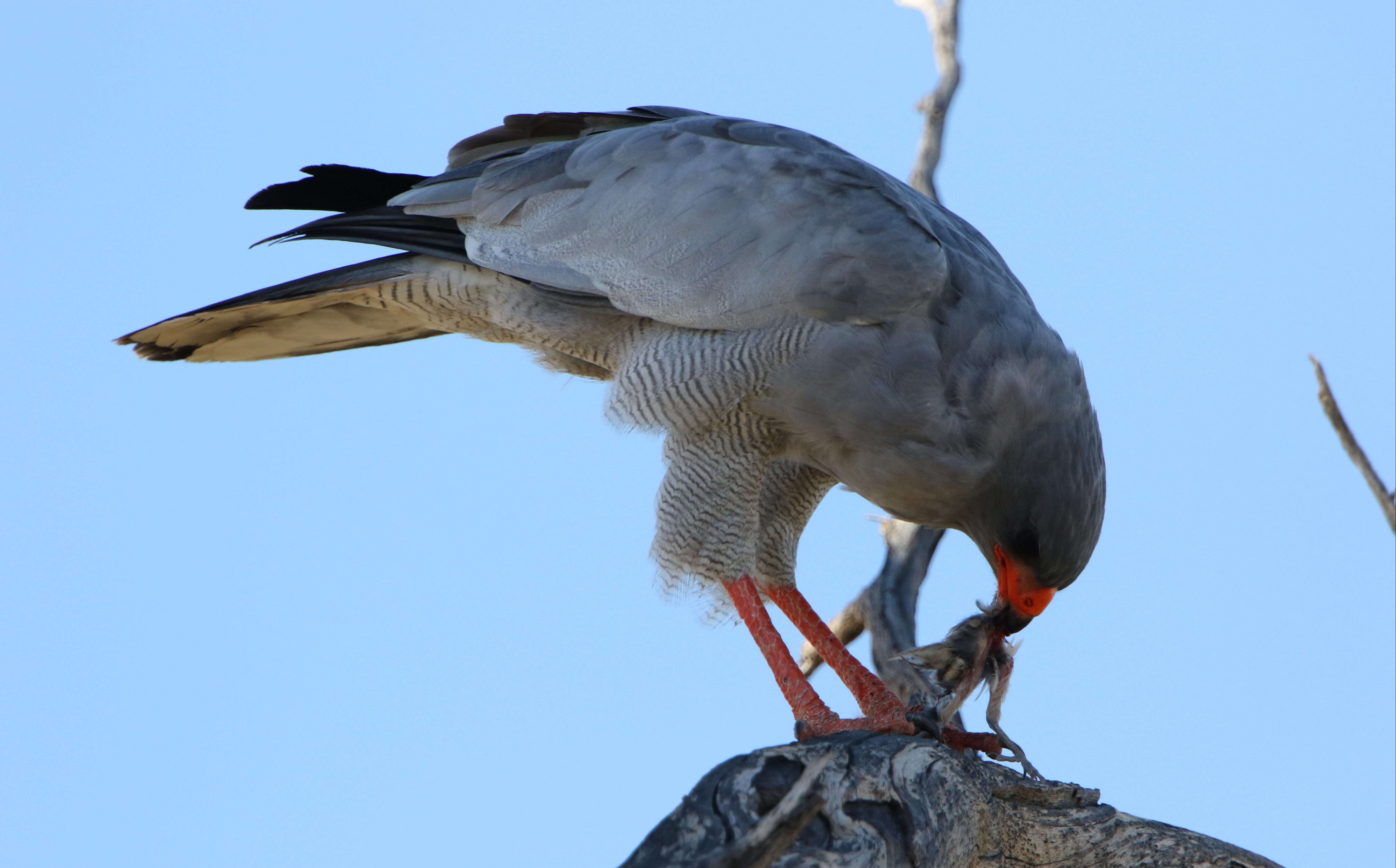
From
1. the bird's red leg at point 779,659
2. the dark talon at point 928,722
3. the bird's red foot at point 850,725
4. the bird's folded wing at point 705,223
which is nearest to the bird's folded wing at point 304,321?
the bird's folded wing at point 705,223

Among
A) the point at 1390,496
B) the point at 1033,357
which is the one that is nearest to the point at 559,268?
the point at 1033,357

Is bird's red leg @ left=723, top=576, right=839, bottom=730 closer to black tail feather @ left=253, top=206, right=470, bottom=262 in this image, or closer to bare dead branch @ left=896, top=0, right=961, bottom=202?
black tail feather @ left=253, top=206, right=470, bottom=262

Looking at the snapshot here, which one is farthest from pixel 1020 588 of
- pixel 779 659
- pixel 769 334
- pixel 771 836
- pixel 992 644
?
pixel 771 836

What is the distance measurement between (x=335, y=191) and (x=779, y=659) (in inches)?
102

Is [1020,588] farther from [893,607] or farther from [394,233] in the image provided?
[394,233]

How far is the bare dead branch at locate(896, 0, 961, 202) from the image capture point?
22.6 feet

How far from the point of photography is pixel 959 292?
4.14 meters

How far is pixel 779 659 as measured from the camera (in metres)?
4.21

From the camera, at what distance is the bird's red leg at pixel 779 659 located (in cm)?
401

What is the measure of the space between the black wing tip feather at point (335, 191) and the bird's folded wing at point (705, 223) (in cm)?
21

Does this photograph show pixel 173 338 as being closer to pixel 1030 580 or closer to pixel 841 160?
pixel 841 160

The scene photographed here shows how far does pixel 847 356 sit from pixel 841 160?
0.91 metres

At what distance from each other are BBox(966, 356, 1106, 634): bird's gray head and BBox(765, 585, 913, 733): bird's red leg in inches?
23.6

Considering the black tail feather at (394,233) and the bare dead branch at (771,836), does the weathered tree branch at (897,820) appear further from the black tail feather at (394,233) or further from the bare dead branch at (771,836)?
the black tail feather at (394,233)
